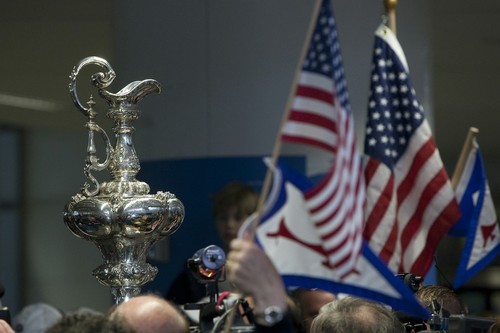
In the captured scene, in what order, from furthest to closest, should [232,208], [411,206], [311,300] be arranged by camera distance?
[232,208] < [311,300] < [411,206]

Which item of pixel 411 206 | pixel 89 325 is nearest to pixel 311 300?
pixel 411 206

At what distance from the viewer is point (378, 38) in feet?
19.5

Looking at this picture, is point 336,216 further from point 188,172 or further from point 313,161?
point 188,172

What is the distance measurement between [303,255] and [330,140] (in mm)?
320

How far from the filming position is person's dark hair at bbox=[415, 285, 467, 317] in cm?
503

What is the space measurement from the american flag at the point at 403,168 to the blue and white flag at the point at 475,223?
1.55 ft

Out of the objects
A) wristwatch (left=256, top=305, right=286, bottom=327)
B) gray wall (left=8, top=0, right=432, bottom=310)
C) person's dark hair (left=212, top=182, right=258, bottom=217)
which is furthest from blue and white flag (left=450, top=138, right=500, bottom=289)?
wristwatch (left=256, top=305, right=286, bottom=327)

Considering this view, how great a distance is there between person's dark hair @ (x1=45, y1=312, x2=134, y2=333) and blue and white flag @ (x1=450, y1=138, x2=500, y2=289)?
302 centimetres

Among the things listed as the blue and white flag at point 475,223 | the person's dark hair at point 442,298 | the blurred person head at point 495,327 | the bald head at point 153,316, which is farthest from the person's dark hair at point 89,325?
the blue and white flag at point 475,223

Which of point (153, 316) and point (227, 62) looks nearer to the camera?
point (153, 316)

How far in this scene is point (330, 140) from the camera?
12.7 ft

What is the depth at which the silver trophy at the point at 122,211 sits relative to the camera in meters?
4.48

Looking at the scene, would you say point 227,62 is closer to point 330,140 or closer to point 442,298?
point 442,298

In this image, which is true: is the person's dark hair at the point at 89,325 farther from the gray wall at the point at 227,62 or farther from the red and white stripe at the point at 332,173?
the gray wall at the point at 227,62
